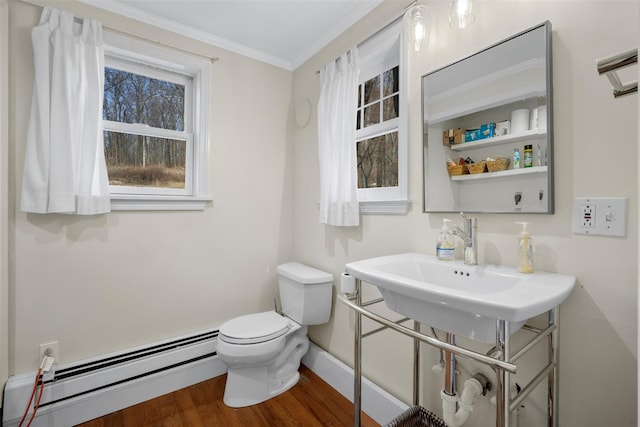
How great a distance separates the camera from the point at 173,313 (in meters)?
1.93

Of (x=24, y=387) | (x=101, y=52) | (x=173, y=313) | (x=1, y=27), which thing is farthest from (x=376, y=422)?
(x=1, y=27)

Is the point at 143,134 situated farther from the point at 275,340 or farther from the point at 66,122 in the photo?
the point at 275,340

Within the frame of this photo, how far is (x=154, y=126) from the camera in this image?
199 cm

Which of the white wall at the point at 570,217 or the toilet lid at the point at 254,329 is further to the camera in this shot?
the toilet lid at the point at 254,329

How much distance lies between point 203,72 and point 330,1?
3.06ft

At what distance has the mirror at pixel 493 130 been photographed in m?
1.05

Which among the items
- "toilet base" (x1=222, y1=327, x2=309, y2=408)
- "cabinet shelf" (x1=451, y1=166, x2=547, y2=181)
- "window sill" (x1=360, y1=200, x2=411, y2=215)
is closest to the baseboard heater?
"toilet base" (x1=222, y1=327, x2=309, y2=408)

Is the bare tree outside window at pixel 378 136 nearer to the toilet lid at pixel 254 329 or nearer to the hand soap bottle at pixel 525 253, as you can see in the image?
the hand soap bottle at pixel 525 253

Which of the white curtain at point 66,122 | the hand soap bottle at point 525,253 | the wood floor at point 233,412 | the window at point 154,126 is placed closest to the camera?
the hand soap bottle at point 525,253

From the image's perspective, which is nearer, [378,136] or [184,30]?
[378,136]

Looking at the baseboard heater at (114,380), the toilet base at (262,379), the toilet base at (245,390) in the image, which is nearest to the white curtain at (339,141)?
the toilet base at (262,379)

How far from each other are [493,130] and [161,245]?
1.90 meters

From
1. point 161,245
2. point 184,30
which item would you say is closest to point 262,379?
point 161,245

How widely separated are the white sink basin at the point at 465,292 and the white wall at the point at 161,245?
4.12ft
